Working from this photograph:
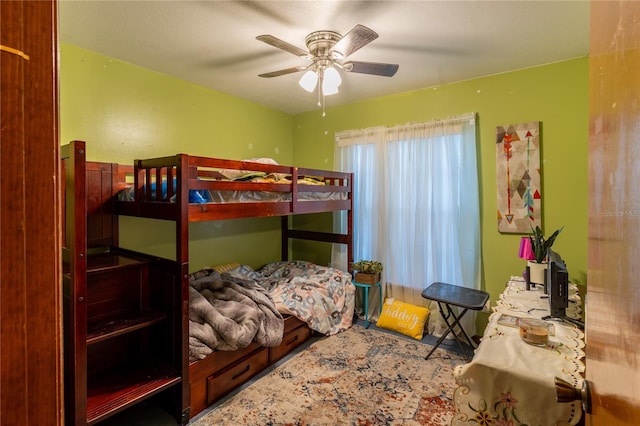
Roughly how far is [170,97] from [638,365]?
3.17 meters

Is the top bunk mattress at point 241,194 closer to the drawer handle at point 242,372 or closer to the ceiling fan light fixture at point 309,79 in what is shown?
the ceiling fan light fixture at point 309,79

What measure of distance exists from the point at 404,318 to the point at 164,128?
2.82 m

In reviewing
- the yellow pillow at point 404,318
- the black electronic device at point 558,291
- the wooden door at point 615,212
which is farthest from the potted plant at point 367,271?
the wooden door at point 615,212

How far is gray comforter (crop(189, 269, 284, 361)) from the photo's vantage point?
6.45 ft

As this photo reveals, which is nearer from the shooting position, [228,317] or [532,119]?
[228,317]

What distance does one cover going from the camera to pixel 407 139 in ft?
10.2

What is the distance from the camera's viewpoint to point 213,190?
2.01 m

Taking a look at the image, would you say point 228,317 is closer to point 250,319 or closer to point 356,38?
point 250,319

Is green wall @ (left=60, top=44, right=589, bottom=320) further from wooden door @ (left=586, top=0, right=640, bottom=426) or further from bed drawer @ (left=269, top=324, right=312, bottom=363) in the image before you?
wooden door @ (left=586, top=0, right=640, bottom=426)

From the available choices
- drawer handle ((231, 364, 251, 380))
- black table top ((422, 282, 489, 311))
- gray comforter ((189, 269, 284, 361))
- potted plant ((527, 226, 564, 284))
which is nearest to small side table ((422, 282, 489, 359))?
black table top ((422, 282, 489, 311))

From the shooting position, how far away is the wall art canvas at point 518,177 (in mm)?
2551

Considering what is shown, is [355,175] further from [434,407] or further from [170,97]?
[434,407]

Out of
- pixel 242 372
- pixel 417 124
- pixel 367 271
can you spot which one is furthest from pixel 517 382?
pixel 417 124

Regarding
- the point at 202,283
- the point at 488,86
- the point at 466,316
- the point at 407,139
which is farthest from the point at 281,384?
the point at 488,86
